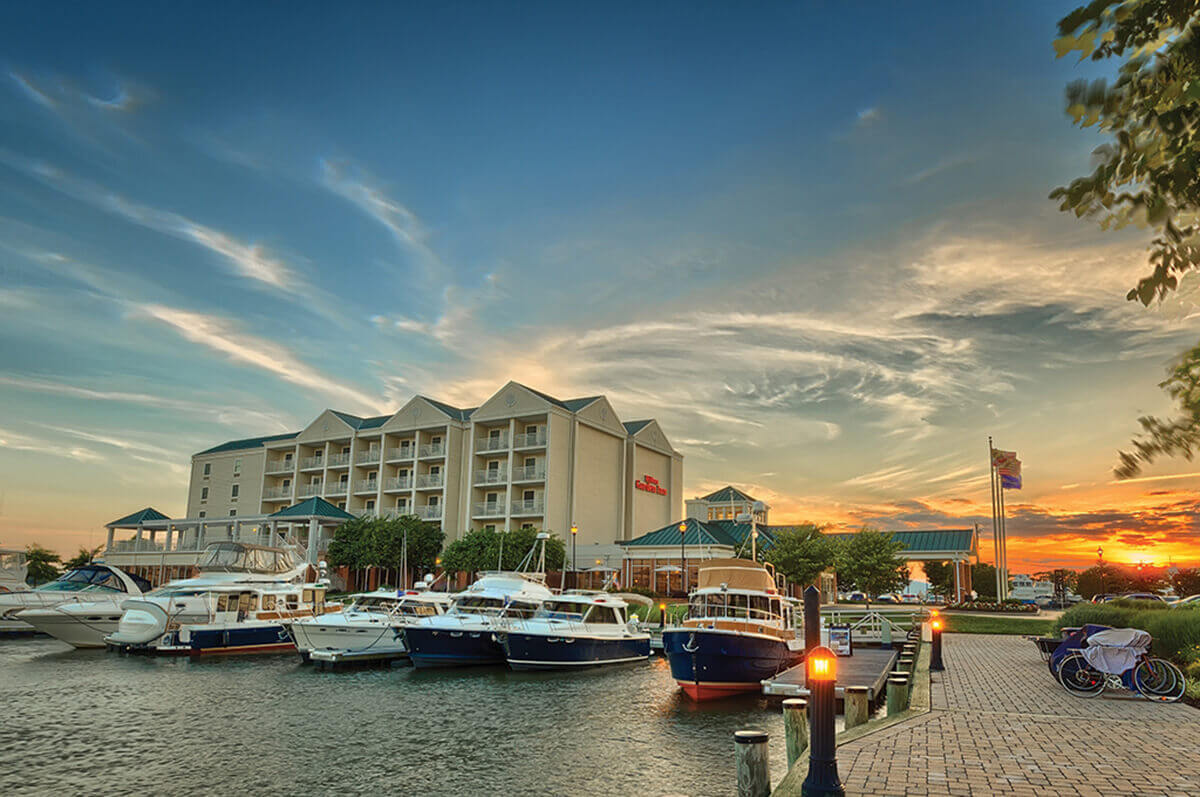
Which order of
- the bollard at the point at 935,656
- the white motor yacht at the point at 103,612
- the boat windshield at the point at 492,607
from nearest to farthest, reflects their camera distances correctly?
1. the bollard at the point at 935,656
2. the boat windshield at the point at 492,607
3. the white motor yacht at the point at 103,612

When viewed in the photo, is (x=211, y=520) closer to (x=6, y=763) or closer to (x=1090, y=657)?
(x=6, y=763)

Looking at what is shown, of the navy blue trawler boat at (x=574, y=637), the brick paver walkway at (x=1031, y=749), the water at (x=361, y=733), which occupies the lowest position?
the water at (x=361, y=733)

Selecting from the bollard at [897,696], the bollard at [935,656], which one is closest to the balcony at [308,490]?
the bollard at [935,656]

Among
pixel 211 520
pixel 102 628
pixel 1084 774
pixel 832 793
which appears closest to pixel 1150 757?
pixel 1084 774

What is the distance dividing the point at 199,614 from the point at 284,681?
12094 millimetres

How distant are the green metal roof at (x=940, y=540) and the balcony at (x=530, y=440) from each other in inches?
1233

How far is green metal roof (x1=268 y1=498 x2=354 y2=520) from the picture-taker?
6869cm

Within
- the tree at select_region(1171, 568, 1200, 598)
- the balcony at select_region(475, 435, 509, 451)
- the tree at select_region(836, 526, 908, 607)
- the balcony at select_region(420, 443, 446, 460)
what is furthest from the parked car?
the balcony at select_region(420, 443, 446, 460)

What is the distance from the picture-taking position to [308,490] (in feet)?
268

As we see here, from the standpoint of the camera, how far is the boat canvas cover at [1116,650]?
1585cm

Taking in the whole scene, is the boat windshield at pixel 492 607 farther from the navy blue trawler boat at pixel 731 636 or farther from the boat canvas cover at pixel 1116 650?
the boat canvas cover at pixel 1116 650

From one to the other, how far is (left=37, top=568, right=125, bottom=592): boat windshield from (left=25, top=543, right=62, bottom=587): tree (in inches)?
2390

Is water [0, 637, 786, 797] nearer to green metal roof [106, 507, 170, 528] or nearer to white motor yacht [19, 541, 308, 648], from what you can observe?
white motor yacht [19, 541, 308, 648]

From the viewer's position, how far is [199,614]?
3644cm
